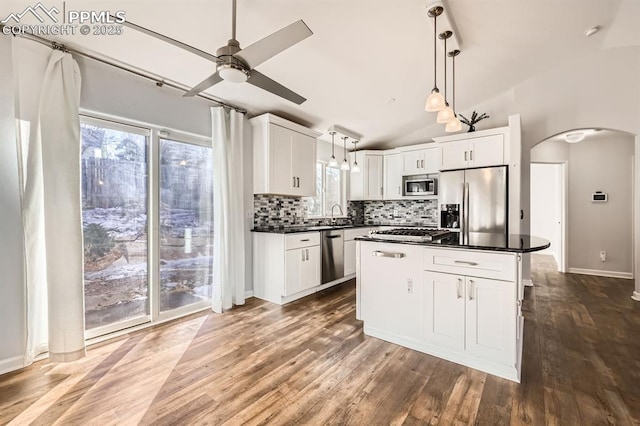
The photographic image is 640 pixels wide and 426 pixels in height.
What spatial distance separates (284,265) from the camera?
11.5ft

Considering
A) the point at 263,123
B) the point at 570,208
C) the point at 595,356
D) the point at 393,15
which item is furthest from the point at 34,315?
the point at 570,208

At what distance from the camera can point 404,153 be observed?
5223 mm

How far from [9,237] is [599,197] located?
790 cm

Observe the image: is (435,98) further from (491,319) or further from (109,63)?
(109,63)

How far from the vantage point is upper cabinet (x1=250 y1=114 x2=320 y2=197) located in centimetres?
364

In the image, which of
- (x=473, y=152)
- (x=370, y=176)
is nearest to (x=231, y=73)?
(x=473, y=152)

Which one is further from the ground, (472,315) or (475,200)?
(475,200)

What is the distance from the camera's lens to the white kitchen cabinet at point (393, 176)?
5262 millimetres

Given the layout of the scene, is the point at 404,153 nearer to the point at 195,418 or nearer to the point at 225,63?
the point at 225,63

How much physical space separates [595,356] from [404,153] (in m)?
3.81

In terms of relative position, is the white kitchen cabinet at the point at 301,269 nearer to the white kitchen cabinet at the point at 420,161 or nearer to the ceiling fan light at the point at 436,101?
the ceiling fan light at the point at 436,101

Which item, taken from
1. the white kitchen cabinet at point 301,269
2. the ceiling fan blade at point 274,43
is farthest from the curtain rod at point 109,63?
the white kitchen cabinet at point 301,269

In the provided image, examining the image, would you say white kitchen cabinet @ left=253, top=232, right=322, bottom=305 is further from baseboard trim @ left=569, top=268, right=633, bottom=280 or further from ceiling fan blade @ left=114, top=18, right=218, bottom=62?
baseboard trim @ left=569, top=268, right=633, bottom=280

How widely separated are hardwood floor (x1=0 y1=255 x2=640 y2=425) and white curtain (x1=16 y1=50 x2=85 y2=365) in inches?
10.7
